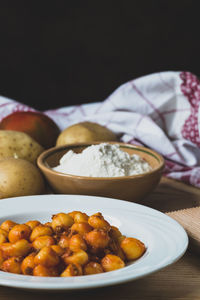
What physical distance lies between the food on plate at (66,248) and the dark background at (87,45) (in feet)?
5.61

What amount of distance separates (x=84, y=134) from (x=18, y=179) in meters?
0.32

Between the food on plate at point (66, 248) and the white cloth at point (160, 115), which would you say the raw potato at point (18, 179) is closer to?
the food on plate at point (66, 248)

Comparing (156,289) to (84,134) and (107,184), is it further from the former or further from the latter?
(84,134)

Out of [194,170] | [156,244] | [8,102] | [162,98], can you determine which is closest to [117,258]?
[156,244]

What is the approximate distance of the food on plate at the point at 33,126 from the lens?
4.45 feet

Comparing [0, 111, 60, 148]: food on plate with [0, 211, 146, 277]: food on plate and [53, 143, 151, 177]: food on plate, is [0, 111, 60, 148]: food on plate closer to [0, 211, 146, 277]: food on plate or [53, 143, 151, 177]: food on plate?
[53, 143, 151, 177]: food on plate

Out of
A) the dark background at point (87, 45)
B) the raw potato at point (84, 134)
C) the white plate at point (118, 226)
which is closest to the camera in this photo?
the white plate at point (118, 226)

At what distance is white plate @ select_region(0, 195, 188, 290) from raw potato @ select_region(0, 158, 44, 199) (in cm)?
11

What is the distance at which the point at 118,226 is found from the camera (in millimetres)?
853

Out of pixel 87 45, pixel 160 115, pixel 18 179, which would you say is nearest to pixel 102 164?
pixel 18 179

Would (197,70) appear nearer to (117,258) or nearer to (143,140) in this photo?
(143,140)

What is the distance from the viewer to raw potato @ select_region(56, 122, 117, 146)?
4.25 ft

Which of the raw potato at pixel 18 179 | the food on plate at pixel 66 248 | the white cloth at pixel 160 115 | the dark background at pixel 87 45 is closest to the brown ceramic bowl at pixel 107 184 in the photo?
the raw potato at pixel 18 179

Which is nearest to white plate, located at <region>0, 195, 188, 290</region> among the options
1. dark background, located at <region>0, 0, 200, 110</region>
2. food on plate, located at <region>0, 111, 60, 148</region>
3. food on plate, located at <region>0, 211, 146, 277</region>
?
food on plate, located at <region>0, 211, 146, 277</region>
